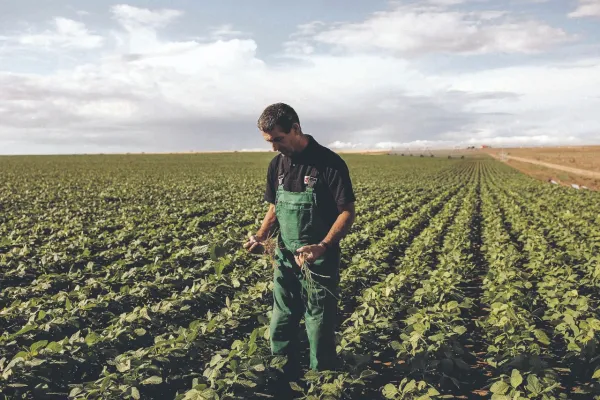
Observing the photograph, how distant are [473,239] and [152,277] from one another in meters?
8.14

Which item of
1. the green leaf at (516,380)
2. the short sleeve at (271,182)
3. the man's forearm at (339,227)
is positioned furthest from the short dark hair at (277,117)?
the green leaf at (516,380)

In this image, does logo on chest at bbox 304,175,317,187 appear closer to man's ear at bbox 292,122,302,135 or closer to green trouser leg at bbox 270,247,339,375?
man's ear at bbox 292,122,302,135

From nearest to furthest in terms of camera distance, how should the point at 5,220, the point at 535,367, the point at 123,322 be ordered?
the point at 535,367
the point at 123,322
the point at 5,220

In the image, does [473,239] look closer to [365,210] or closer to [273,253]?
[365,210]

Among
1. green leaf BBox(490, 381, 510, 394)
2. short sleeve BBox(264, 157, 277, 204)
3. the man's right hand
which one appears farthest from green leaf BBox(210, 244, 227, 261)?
green leaf BBox(490, 381, 510, 394)

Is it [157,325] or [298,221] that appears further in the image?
[157,325]

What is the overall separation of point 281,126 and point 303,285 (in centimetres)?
129

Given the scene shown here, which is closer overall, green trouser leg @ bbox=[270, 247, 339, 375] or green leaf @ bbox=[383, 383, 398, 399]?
green leaf @ bbox=[383, 383, 398, 399]

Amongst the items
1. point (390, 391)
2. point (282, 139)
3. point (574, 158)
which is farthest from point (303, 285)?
point (574, 158)

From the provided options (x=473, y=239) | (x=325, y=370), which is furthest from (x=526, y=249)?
(x=325, y=370)

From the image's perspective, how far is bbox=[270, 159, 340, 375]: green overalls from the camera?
12.5ft

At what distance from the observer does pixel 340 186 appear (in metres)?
3.68

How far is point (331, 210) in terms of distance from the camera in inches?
151

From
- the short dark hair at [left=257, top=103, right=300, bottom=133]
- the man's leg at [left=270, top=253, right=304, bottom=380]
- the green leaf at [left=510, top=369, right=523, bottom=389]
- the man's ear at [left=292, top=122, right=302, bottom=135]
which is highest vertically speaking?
the short dark hair at [left=257, top=103, right=300, bottom=133]
